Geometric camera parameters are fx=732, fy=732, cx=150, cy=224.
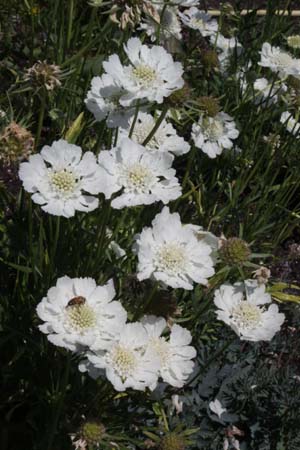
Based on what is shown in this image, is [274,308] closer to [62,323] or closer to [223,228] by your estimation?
[62,323]

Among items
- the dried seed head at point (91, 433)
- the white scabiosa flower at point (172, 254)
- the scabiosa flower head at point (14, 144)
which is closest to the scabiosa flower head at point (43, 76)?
the scabiosa flower head at point (14, 144)

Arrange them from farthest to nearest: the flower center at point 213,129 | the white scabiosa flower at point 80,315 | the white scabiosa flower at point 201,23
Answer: the white scabiosa flower at point 201,23 < the flower center at point 213,129 < the white scabiosa flower at point 80,315

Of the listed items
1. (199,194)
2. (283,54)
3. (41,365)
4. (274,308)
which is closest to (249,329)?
(274,308)

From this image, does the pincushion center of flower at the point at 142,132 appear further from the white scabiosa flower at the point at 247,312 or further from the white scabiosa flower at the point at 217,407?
the white scabiosa flower at the point at 217,407

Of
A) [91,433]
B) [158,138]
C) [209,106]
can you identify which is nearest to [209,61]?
[209,106]

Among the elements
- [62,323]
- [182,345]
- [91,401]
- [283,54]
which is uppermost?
[283,54]
